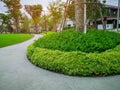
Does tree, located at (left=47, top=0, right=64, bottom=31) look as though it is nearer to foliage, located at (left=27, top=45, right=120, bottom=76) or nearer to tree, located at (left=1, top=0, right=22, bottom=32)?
tree, located at (left=1, top=0, right=22, bottom=32)

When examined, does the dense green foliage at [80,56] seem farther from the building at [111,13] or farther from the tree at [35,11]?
the tree at [35,11]

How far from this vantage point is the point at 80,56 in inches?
219

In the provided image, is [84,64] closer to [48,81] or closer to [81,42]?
[48,81]

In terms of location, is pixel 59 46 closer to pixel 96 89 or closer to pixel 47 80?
pixel 47 80

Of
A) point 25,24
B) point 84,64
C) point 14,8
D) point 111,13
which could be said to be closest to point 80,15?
point 84,64

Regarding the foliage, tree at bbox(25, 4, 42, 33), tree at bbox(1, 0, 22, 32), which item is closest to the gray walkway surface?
the foliage

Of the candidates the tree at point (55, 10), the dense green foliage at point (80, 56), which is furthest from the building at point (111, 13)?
the dense green foliage at point (80, 56)

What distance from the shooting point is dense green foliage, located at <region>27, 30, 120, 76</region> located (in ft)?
17.2

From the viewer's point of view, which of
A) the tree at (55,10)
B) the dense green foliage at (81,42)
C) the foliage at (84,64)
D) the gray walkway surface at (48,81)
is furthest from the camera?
the tree at (55,10)

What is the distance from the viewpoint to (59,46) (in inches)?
281

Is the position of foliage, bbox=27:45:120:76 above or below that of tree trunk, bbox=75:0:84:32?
below

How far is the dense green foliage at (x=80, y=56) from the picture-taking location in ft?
17.2

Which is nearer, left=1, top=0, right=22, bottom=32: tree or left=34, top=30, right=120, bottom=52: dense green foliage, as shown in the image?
left=34, top=30, right=120, bottom=52: dense green foliage

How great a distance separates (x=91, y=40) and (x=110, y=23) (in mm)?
31087
